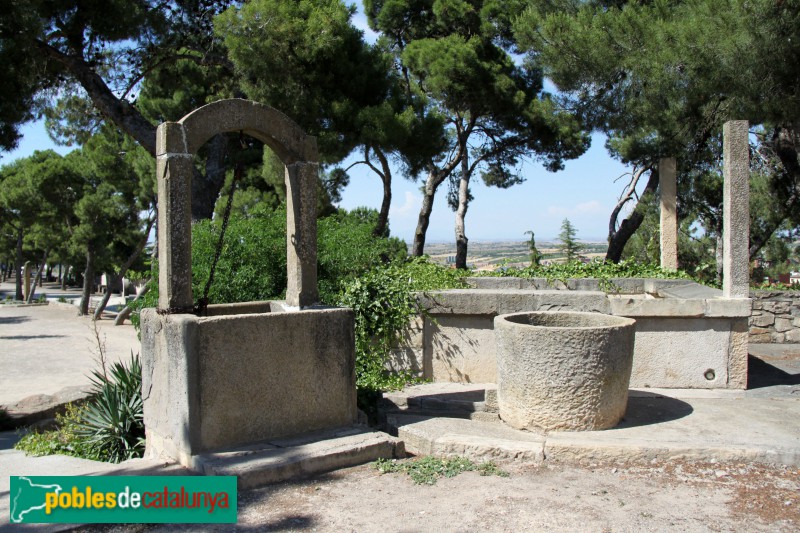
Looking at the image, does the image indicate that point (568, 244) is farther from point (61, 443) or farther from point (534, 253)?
point (61, 443)

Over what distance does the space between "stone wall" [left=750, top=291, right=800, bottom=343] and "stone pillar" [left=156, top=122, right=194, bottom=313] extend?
900cm

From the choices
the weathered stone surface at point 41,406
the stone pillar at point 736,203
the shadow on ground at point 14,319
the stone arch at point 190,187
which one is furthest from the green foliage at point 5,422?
the shadow on ground at point 14,319

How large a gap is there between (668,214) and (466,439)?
20.7 feet

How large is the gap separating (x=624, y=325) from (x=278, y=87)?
7479 millimetres

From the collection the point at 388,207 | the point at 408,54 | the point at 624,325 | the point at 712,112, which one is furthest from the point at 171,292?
the point at 408,54

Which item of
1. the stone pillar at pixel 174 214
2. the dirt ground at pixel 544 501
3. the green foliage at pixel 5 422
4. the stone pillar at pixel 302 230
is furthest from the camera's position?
the green foliage at pixel 5 422

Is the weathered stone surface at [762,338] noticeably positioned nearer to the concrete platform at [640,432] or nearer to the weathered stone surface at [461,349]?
the concrete platform at [640,432]

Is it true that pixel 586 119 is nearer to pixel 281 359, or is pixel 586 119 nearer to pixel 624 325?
pixel 624 325

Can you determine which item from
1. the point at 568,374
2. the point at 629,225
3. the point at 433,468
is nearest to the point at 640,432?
the point at 568,374

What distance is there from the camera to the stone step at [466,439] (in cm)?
425

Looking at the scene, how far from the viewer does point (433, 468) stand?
4148 mm

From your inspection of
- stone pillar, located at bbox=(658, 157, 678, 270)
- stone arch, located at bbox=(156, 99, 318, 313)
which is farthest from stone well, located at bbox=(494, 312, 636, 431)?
stone pillar, located at bbox=(658, 157, 678, 270)

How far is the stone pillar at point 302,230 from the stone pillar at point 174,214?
0.83 m

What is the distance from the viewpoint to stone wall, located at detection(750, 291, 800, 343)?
9977 millimetres
